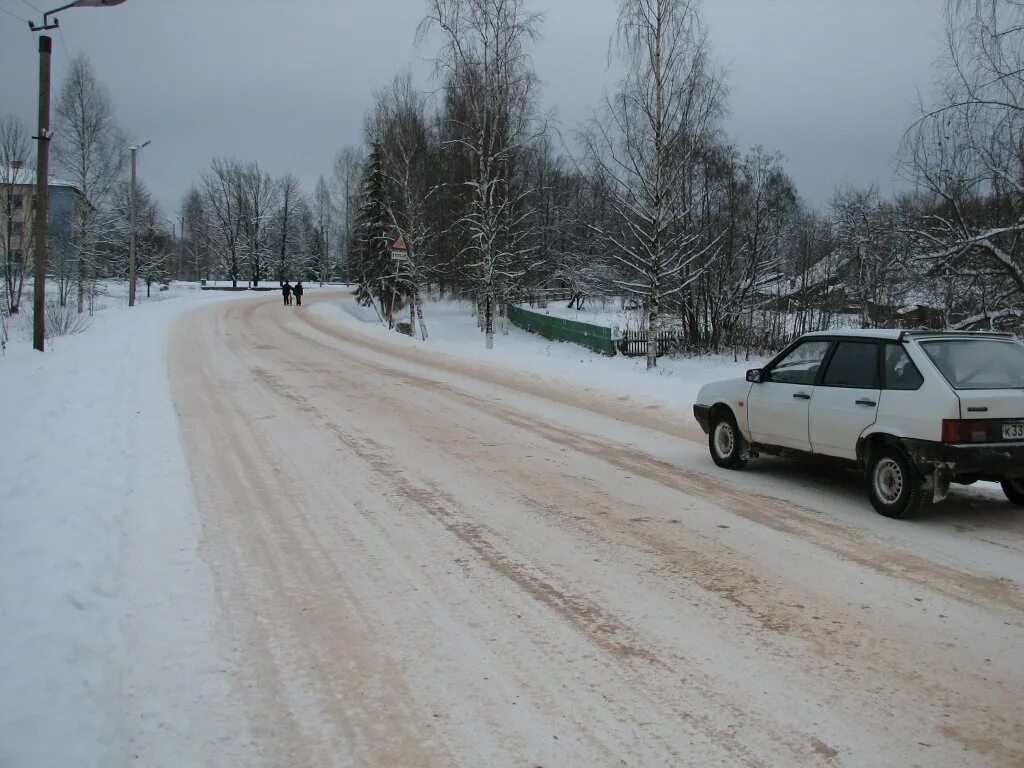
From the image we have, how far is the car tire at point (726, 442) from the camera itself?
804cm

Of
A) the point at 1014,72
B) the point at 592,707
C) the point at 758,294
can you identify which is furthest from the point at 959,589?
the point at 758,294

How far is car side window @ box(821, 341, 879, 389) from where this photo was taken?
659 cm

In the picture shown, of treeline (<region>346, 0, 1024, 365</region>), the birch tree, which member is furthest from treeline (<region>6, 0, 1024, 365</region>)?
the birch tree

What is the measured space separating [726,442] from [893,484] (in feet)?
7.21

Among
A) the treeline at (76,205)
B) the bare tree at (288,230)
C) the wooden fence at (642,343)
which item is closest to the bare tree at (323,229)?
the bare tree at (288,230)

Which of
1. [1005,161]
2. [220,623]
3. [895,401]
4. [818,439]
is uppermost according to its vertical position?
[1005,161]

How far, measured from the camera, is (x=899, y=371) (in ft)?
20.8

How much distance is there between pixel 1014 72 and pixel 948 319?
788cm

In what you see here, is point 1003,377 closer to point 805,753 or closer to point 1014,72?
point 805,753

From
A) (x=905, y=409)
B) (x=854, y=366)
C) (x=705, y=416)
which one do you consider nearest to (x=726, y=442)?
(x=705, y=416)

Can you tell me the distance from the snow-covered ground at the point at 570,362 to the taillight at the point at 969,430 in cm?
647

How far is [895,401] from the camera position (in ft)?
20.4

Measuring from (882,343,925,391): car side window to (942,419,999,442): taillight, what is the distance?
0.43 meters

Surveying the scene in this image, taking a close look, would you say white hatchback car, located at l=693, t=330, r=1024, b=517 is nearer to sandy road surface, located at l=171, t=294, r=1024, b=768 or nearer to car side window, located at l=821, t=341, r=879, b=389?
car side window, located at l=821, t=341, r=879, b=389
